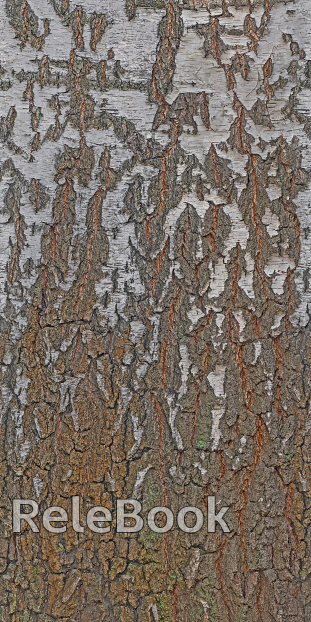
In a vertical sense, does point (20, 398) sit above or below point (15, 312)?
below

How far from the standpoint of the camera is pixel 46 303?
177 cm

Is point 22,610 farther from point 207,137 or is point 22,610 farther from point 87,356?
point 207,137

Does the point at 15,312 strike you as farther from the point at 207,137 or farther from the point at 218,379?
the point at 207,137

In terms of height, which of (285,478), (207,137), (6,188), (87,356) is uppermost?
(207,137)

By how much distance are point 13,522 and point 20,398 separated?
0.45 meters

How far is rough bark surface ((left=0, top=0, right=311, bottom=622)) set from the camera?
68.3 inches

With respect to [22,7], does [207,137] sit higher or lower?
lower

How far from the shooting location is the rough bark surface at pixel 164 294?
5.69 feet

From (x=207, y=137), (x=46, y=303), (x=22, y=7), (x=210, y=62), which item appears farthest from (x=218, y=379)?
(x=22, y=7)

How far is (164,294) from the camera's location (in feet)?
5.76

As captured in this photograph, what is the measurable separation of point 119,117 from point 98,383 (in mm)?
949

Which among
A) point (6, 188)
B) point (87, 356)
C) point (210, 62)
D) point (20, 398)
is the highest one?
point (210, 62)

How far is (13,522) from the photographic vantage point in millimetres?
1775

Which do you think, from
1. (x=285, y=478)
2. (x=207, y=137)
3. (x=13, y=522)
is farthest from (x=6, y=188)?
(x=285, y=478)
